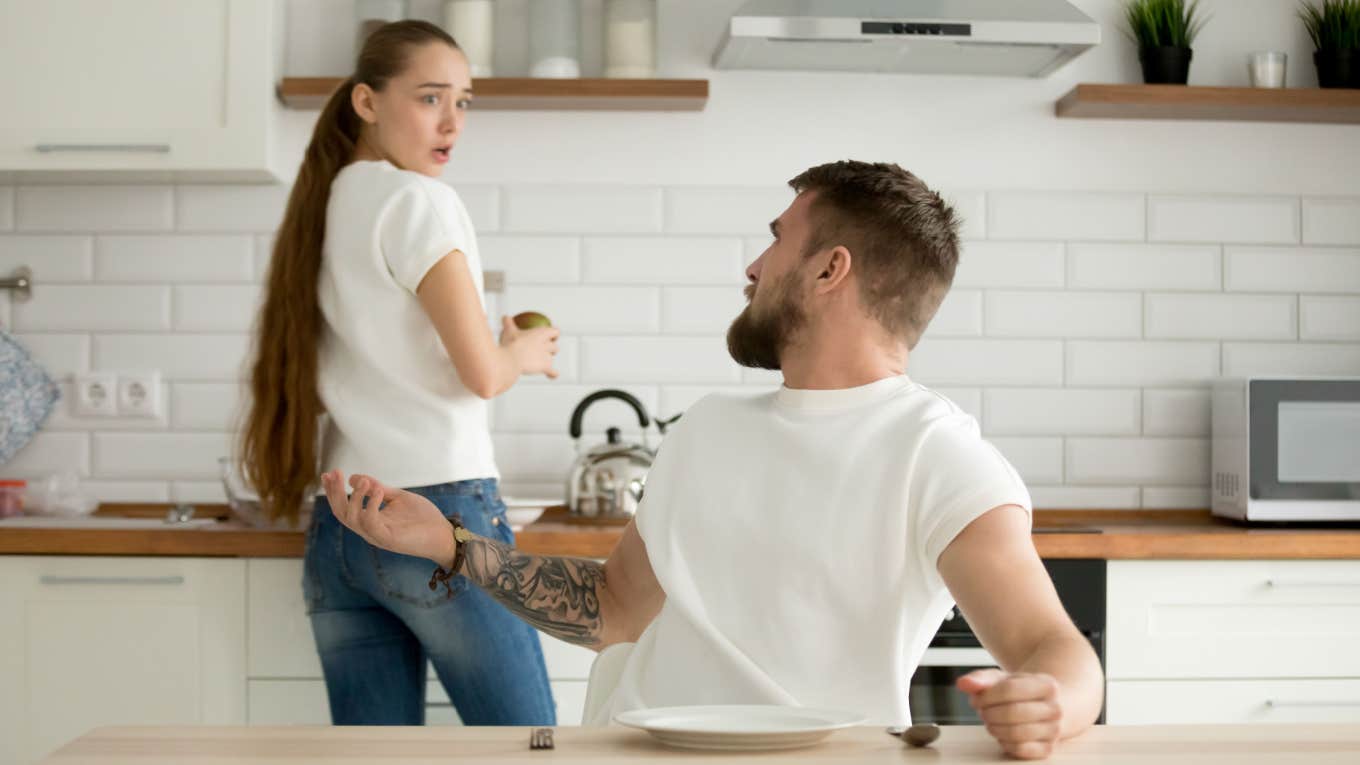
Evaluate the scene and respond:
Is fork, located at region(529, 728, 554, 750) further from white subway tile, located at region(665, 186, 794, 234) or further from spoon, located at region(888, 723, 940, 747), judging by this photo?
white subway tile, located at region(665, 186, 794, 234)

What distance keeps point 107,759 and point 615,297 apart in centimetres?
216

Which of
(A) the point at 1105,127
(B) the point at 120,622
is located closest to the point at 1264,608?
(A) the point at 1105,127

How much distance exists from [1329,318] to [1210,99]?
0.60 meters

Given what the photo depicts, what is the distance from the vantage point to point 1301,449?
285 centimetres

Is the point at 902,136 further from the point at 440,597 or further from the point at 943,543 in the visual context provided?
the point at 943,543

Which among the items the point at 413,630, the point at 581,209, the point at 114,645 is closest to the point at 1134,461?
the point at 581,209

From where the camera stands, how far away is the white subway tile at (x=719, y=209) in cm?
314

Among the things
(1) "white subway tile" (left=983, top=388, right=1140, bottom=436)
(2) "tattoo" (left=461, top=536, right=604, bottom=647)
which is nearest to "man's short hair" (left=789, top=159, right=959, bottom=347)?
(2) "tattoo" (left=461, top=536, right=604, bottom=647)

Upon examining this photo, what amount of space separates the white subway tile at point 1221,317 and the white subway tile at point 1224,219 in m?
0.13

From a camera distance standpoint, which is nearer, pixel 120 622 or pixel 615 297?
pixel 120 622

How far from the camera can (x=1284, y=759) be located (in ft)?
3.48

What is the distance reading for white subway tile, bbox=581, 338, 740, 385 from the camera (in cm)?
313

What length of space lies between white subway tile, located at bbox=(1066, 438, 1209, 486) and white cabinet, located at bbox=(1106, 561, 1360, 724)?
612mm

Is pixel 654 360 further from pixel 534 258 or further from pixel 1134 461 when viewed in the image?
pixel 1134 461
